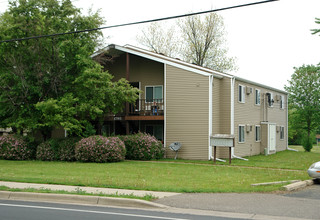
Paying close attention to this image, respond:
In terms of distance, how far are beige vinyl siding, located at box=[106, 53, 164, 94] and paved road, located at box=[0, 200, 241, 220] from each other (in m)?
18.3

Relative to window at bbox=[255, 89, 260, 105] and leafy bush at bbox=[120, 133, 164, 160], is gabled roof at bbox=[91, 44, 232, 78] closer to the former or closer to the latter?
leafy bush at bbox=[120, 133, 164, 160]

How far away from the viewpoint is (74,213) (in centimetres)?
928

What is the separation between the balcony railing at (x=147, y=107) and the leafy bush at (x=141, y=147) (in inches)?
92.0

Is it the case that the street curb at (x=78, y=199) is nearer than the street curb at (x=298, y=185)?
Yes

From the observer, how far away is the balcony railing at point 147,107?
1046 inches

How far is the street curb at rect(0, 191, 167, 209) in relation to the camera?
10297mm

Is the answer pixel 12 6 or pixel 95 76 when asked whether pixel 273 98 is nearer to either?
pixel 95 76

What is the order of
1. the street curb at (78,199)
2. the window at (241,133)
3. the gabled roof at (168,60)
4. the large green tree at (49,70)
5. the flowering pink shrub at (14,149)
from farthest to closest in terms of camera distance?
the window at (241,133)
the gabled roof at (168,60)
the flowering pink shrub at (14,149)
the large green tree at (49,70)
the street curb at (78,199)

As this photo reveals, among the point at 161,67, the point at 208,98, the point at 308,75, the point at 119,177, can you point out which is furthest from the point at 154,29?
the point at 119,177

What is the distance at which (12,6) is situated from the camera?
23469mm

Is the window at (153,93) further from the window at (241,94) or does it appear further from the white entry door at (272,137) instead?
the white entry door at (272,137)

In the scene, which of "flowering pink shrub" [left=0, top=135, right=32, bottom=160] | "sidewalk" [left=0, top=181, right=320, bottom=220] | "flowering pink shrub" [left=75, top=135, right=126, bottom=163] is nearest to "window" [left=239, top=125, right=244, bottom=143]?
"flowering pink shrub" [left=75, top=135, right=126, bottom=163]

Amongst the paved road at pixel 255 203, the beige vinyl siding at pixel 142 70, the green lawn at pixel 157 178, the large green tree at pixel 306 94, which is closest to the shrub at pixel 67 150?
the green lawn at pixel 157 178

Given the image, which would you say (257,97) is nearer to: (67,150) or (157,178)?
(67,150)
